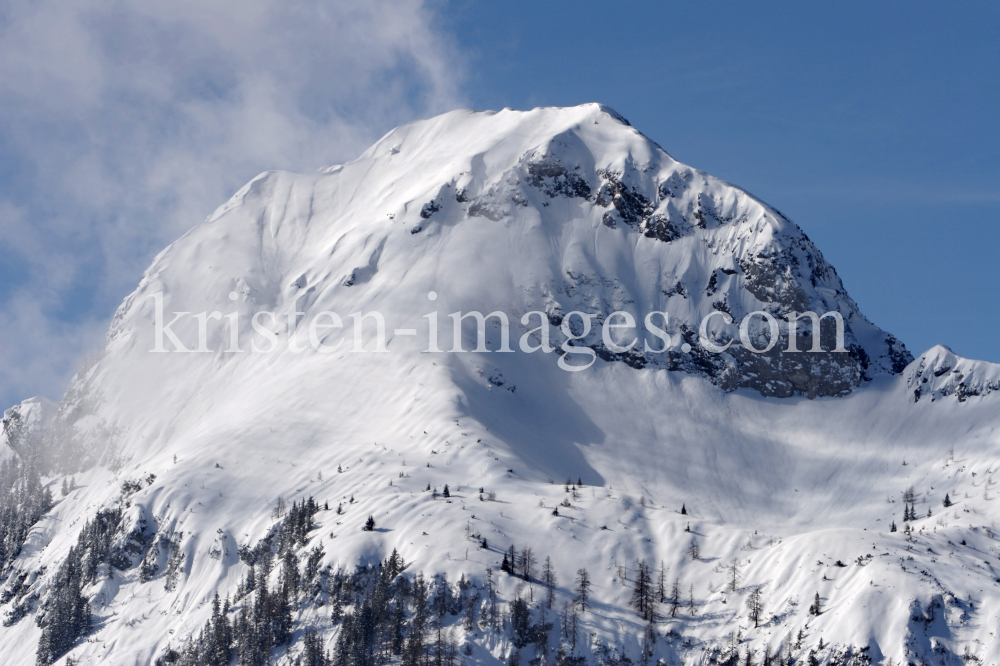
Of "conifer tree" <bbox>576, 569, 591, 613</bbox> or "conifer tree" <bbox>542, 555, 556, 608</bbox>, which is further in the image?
"conifer tree" <bbox>576, 569, 591, 613</bbox>

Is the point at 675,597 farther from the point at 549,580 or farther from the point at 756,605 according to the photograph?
the point at 549,580

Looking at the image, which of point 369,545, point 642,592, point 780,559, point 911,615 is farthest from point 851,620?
point 369,545

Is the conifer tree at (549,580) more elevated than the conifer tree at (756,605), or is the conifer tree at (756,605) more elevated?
the conifer tree at (549,580)

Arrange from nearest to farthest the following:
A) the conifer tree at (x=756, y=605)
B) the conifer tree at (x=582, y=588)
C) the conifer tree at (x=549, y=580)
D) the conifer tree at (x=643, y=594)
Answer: the conifer tree at (x=756, y=605) → the conifer tree at (x=549, y=580) → the conifer tree at (x=643, y=594) → the conifer tree at (x=582, y=588)

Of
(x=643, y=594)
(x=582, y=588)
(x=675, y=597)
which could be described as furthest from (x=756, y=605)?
(x=582, y=588)

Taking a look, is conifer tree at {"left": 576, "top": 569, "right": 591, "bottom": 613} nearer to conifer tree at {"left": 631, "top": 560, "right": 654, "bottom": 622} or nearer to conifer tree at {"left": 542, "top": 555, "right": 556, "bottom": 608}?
conifer tree at {"left": 542, "top": 555, "right": 556, "bottom": 608}

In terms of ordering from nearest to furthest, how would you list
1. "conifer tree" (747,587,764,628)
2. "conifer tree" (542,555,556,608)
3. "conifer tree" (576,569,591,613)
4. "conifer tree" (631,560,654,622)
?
1. "conifer tree" (747,587,764,628)
2. "conifer tree" (542,555,556,608)
3. "conifer tree" (631,560,654,622)
4. "conifer tree" (576,569,591,613)

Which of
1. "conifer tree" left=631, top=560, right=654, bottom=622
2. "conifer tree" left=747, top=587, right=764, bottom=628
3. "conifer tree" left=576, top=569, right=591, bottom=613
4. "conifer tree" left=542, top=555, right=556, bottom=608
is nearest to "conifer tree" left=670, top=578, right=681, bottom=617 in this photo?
"conifer tree" left=631, top=560, right=654, bottom=622

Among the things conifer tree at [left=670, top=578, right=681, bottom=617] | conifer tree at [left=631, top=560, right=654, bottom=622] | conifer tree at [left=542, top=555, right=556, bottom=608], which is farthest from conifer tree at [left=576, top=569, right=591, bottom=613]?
conifer tree at [left=670, top=578, right=681, bottom=617]

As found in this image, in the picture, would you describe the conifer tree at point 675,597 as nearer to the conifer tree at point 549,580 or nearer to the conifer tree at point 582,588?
the conifer tree at point 582,588

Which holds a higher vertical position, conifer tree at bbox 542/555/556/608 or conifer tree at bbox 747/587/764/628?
conifer tree at bbox 542/555/556/608

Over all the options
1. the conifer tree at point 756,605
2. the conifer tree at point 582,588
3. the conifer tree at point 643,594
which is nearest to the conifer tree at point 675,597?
the conifer tree at point 643,594

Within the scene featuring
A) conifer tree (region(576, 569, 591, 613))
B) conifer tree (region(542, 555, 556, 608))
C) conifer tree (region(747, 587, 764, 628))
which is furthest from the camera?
conifer tree (region(576, 569, 591, 613))

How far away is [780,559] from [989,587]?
33.8 m
